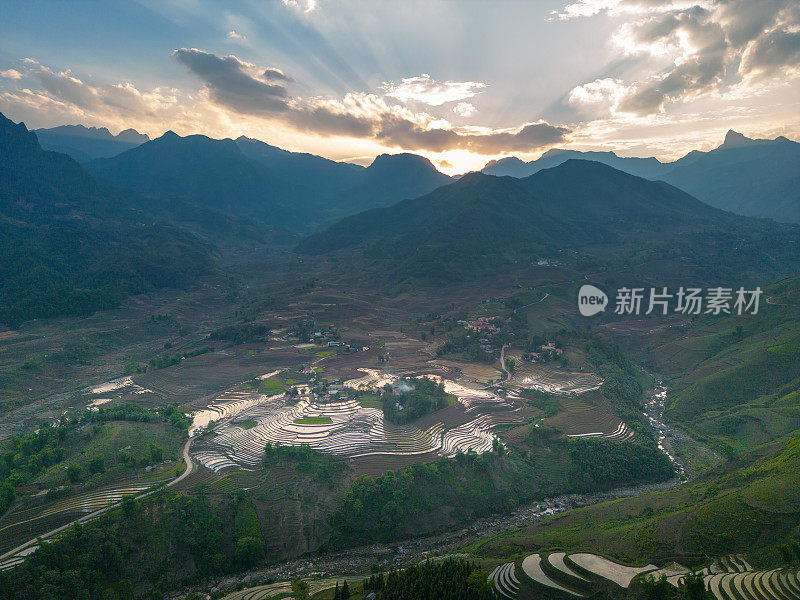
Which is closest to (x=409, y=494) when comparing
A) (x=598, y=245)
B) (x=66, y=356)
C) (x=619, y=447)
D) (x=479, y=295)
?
(x=619, y=447)

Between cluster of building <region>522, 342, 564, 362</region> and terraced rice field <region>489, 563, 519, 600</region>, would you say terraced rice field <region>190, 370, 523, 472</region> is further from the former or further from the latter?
cluster of building <region>522, 342, 564, 362</region>

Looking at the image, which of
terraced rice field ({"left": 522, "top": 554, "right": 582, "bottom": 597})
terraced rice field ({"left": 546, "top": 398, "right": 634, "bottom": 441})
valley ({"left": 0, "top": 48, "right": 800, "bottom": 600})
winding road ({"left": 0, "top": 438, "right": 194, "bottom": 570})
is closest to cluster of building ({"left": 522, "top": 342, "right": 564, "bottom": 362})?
valley ({"left": 0, "top": 48, "right": 800, "bottom": 600})

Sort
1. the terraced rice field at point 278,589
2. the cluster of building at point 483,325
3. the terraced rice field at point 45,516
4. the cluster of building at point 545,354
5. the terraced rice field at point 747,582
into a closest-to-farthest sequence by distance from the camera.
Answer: the terraced rice field at point 747,582 < the terraced rice field at point 278,589 < the terraced rice field at point 45,516 < the cluster of building at point 545,354 < the cluster of building at point 483,325

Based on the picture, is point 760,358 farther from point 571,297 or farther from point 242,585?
point 242,585

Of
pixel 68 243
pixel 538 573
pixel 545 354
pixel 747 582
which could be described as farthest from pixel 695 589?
pixel 68 243

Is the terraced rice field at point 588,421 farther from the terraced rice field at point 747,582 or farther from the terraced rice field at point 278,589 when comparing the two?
the terraced rice field at point 278,589

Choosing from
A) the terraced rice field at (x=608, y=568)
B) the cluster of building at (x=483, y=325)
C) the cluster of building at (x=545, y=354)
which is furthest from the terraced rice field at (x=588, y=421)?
the cluster of building at (x=483, y=325)

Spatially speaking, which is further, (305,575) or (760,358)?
(760,358)

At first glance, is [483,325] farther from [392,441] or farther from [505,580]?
[505,580]
